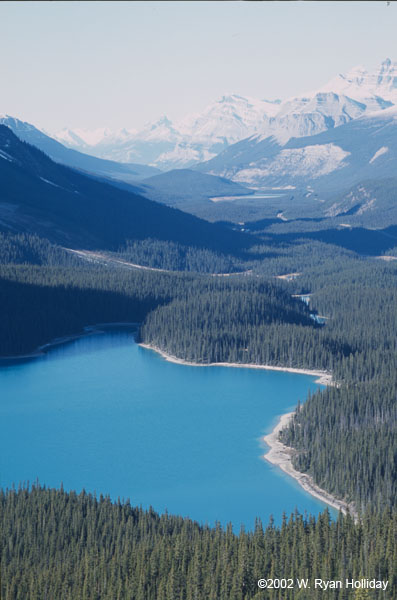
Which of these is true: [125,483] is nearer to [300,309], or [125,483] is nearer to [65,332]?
[65,332]

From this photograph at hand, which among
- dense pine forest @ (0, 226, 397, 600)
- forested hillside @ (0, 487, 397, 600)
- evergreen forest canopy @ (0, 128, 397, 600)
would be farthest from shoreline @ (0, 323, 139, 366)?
forested hillside @ (0, 487, 397, 600)

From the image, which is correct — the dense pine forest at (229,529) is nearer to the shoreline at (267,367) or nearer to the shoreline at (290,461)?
the shoreline at (290,461)

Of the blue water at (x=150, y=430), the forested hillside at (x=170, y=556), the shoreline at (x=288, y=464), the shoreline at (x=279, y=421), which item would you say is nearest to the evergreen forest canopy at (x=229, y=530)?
the forested hillside at (x=170, y=556)

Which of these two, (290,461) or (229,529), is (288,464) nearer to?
(290,461)

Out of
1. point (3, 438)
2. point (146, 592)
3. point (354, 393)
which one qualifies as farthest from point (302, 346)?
point (146, 592)

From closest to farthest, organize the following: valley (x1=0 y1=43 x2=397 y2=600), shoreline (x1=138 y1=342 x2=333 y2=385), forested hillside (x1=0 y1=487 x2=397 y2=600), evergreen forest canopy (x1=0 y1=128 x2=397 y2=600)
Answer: forested hillside (x1=0 y1=487 x2=397 y2=600) < evergreen forest canopy (x1=0 y1=128 x2=397 y2=600) < valley (x1=0 y1=43 x2=397 y2=600) < shoreline (x1=138 y1=342 x2=333 y2=385)

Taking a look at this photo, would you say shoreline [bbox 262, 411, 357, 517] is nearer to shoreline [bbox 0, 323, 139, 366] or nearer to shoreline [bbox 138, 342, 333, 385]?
shoreline [bbox 138, 342, 333, 385]
